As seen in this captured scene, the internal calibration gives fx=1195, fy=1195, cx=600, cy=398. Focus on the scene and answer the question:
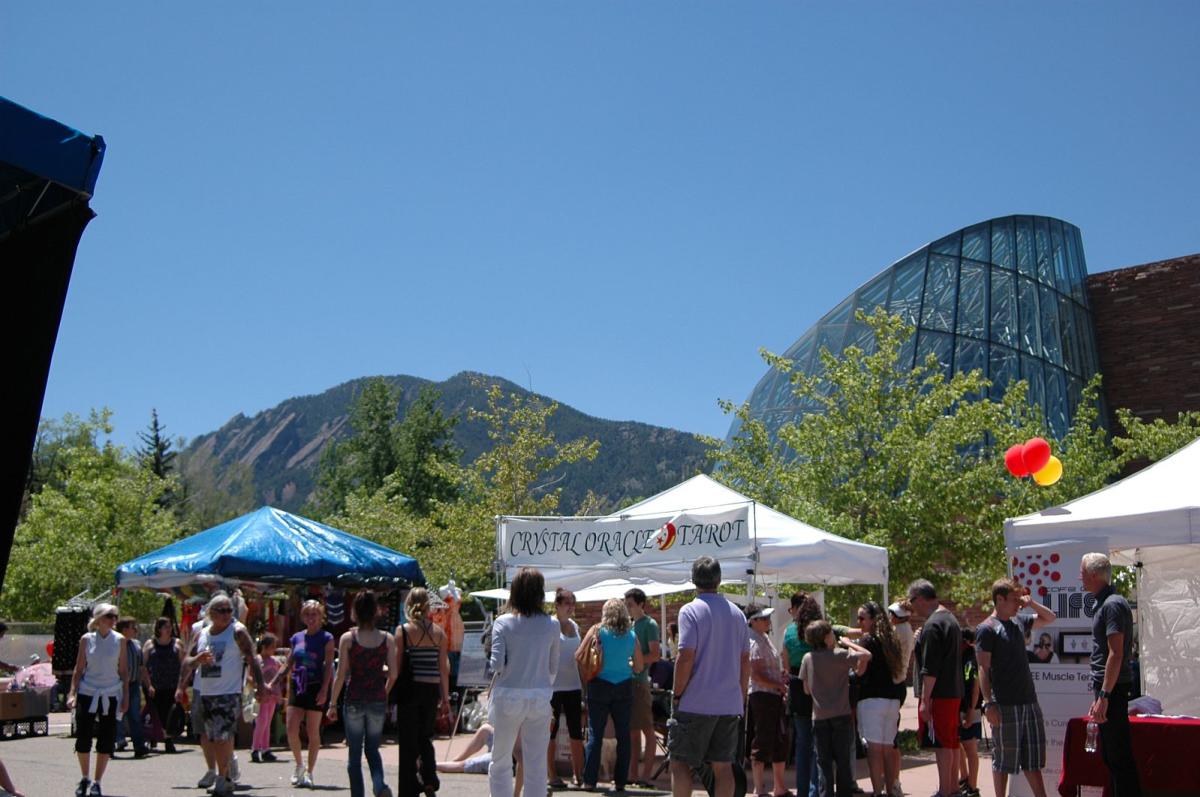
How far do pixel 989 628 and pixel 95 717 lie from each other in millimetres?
7154

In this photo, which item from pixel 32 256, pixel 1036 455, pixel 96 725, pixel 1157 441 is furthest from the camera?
pixel 1157 441

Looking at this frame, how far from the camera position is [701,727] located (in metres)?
Result: 7.03

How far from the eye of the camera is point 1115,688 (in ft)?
24.7

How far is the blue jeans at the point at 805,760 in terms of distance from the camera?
904 cm

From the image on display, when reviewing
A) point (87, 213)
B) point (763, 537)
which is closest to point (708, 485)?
point (763, 537)

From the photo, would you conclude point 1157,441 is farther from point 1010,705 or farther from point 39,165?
point 39,165

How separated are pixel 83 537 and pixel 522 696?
32.2 meters

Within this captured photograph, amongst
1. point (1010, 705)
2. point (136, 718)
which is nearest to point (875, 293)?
point (136, 718)

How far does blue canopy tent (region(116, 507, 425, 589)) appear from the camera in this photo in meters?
15.1

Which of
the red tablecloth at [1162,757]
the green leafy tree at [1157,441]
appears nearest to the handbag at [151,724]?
the red tablecloth at [1162,757]

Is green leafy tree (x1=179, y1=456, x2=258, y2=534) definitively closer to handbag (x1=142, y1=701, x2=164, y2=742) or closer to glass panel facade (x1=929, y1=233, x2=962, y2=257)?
glass panel facade (x1=929, y1=233, x2=962, y2=257)

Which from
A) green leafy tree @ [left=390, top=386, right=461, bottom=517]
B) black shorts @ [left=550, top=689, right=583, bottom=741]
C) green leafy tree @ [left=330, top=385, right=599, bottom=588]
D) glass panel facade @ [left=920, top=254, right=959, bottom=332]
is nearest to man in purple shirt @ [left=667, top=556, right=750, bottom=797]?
black shorts @ [left=550, top=689, right=583, bottom=741]

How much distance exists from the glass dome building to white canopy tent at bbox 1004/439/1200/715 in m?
22.6

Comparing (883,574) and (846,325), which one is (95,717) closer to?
(883,574)
